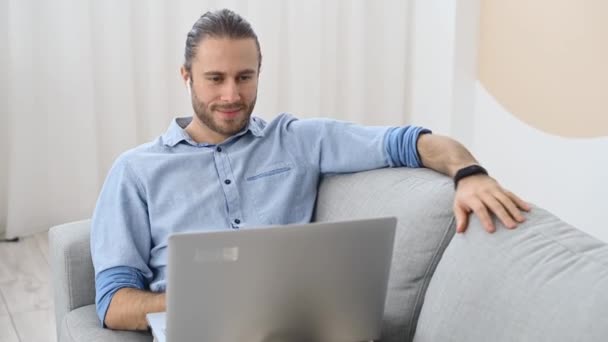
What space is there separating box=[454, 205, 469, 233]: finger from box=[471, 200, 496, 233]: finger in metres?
0.03

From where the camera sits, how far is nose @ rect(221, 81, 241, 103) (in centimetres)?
182

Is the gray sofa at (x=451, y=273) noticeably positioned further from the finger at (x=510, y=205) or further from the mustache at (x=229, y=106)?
the mustache at (x=229, y=106)

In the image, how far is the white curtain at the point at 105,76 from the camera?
330 centimetres

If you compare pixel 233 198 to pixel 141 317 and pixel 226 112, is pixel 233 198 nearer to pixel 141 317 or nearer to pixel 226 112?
pixel 226 112

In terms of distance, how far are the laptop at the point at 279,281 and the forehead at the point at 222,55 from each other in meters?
0.69

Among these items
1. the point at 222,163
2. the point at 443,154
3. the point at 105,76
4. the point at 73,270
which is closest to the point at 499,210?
the point at 443,154

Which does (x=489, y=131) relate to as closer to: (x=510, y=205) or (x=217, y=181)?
(x=217, y=181)

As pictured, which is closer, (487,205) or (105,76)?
(487,205)

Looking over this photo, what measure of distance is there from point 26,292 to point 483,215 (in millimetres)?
2016

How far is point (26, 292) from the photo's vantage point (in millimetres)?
2875

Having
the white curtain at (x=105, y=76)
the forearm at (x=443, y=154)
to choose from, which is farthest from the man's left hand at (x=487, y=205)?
the white curtain at (x=105, y=76)

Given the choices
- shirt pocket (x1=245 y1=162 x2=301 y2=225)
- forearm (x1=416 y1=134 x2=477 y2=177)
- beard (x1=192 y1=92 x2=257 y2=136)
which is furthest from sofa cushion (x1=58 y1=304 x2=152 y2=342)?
forearm (x1=416 y1=134 x2=477 y2=177)

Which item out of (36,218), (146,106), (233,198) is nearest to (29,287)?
(36,218)

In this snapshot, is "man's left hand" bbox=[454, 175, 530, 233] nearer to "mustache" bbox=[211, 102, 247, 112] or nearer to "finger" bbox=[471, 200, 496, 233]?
"finger" bbox=[471, 200, 496, 233]
